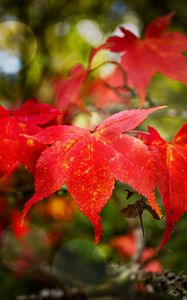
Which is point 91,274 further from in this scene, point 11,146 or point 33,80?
point 33,80

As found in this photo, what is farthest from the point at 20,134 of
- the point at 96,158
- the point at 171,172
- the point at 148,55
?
the point at 148,55

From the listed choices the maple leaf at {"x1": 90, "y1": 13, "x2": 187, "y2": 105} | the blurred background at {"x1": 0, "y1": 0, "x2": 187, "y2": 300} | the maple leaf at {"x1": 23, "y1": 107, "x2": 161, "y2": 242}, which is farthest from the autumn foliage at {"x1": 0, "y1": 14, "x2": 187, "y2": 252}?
the maple leaf at {"x1": 90, "y1": 13, "x2": 187, "y2": 105}

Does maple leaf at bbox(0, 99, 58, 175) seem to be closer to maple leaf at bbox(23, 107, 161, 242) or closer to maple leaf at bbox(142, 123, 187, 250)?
maple leaf at bbox(23, 107, 161, 242)

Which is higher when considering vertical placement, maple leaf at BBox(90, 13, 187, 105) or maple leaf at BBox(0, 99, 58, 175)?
maple leaf at BBox(90, 13, 187, 105)

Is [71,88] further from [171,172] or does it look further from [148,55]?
[171,172]

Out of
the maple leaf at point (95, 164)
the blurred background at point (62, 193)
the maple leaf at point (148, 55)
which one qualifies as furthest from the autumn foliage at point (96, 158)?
the maple leaf at point (148, 55)
